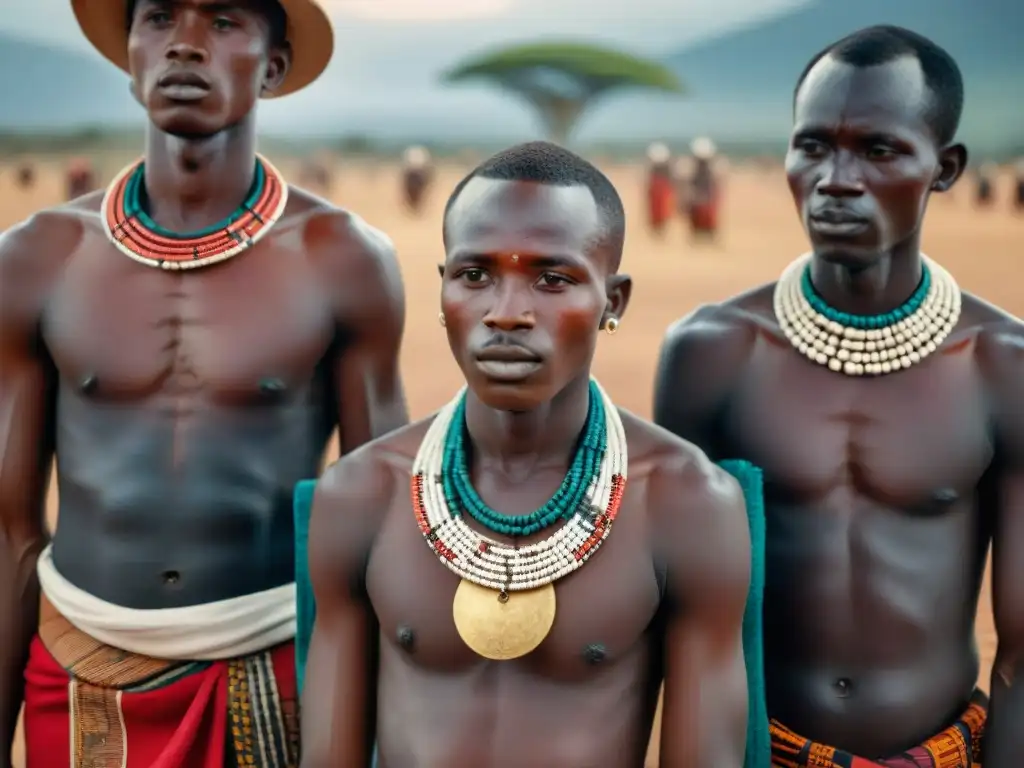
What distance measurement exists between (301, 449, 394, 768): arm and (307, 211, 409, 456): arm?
0.63 metres

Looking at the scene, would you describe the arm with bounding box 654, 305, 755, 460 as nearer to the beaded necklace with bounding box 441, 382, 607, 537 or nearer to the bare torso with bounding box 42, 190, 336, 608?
the beaded necklace with bounding box 441, 382, 607, 537

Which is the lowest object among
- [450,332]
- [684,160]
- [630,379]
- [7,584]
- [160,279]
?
[684,160]

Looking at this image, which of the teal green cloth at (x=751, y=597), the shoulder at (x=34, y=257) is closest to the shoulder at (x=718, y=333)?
the teal green cloth at (x=751, y=597)

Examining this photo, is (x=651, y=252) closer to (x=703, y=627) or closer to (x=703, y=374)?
(x=703, y=374)

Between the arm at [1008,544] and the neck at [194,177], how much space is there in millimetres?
1699

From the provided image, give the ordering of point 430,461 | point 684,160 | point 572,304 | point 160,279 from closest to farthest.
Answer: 1. point 572,304
2. point 430,461
3. point 160,279
4. point 684,160

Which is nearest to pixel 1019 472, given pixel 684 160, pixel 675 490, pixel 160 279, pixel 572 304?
pixel 675 490

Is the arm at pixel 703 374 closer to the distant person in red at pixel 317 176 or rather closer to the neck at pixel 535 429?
the neck at pixel 535 429

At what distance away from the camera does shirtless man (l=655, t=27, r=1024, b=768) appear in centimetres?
294

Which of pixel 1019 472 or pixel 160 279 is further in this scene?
pixel 160 279

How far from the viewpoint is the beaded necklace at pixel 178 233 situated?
3.21 metres

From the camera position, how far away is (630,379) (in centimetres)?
1212

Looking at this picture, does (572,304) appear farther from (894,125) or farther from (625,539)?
(894,125)

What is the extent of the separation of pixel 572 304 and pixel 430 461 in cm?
43
